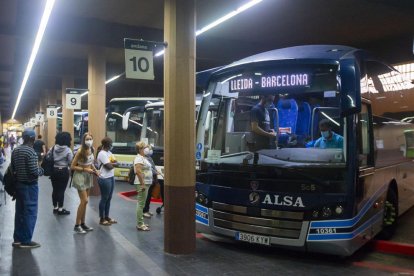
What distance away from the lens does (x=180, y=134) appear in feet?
21.6

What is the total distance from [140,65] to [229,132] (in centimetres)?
189

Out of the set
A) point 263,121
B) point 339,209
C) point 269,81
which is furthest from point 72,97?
point 339,209

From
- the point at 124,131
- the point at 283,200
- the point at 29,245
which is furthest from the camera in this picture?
the point at 124,131

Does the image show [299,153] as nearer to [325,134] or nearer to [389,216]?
[325,134]

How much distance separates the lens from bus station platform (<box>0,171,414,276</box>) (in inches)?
230

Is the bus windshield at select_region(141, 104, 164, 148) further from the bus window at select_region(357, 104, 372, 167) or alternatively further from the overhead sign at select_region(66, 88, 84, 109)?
the bus window at select_region(357, 104, 372, 167)

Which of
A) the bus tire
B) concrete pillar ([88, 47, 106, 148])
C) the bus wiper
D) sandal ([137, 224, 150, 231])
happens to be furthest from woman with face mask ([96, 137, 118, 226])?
concrete pillar ([88, 47, 106, 148])

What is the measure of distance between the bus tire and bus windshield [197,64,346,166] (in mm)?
2294

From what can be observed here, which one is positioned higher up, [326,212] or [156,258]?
[326,212]

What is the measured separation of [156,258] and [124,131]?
1132 centimetres

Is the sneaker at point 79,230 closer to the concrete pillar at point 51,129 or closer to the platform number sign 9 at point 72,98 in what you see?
the platform number sign 9 at point 72,98

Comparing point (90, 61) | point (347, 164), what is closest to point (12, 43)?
point (90, 61)

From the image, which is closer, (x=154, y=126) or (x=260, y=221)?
(x=260, y=221)

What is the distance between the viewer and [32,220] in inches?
273
